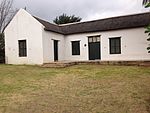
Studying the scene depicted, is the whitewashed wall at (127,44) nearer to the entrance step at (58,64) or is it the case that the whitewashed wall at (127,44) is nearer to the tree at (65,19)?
the entrance step at (58,64)

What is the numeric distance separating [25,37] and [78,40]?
19.0ft

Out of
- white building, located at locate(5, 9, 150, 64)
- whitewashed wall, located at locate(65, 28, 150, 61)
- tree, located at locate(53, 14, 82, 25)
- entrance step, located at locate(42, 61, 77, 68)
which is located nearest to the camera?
entrance step, located at locate(42, 61, 77, 68)

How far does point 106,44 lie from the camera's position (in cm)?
2203

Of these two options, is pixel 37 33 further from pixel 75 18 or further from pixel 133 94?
pixel 75 18

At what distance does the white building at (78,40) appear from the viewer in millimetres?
20406

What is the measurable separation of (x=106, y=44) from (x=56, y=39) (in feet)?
17.3

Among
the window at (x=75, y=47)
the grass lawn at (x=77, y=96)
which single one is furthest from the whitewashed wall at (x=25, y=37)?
the grass lawn at (x=77, y=96)

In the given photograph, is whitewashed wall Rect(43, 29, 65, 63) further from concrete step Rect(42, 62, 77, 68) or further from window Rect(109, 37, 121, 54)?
window Rect(109, 37, 121, 54)

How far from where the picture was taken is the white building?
2041cm

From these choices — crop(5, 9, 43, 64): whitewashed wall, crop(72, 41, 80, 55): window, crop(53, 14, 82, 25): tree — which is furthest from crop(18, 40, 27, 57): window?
crop(53, 14, 82, 25): tree

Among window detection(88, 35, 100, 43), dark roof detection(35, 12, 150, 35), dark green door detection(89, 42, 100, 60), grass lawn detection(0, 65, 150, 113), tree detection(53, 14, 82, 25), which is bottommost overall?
grass lawn detection(0, 65, 150, 113)

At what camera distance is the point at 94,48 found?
→ 75.1 feet

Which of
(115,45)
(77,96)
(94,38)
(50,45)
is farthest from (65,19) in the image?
(77,96)

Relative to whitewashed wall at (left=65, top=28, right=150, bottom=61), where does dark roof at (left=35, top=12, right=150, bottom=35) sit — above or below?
above
